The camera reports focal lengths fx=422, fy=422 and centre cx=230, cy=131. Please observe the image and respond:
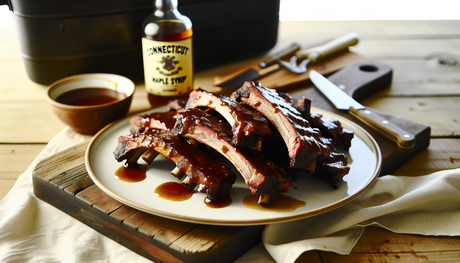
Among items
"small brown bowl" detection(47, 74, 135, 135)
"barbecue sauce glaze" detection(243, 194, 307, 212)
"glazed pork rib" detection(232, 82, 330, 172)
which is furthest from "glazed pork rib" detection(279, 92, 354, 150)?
"small brown bowl" detection(47, 74, 135, 135)

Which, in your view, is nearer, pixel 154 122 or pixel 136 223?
pixel 136 223

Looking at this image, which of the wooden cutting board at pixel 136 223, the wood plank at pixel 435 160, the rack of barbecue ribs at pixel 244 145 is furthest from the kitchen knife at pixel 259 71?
the wood plank at pixel 435 160

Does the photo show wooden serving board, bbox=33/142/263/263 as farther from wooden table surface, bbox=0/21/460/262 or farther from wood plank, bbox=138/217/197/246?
wooden table surface, bbox=0/21/460/262

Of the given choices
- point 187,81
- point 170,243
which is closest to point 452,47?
point 187,81

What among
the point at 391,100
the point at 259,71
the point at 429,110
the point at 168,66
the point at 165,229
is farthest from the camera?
the point at 259,71

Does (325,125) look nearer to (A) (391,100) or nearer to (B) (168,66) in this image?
(B) (168,66)

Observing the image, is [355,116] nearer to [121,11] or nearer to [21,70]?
[121,11]

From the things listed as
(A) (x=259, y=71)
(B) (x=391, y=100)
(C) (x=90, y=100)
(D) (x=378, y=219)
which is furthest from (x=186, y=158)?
(B) (x=391, y=100)
